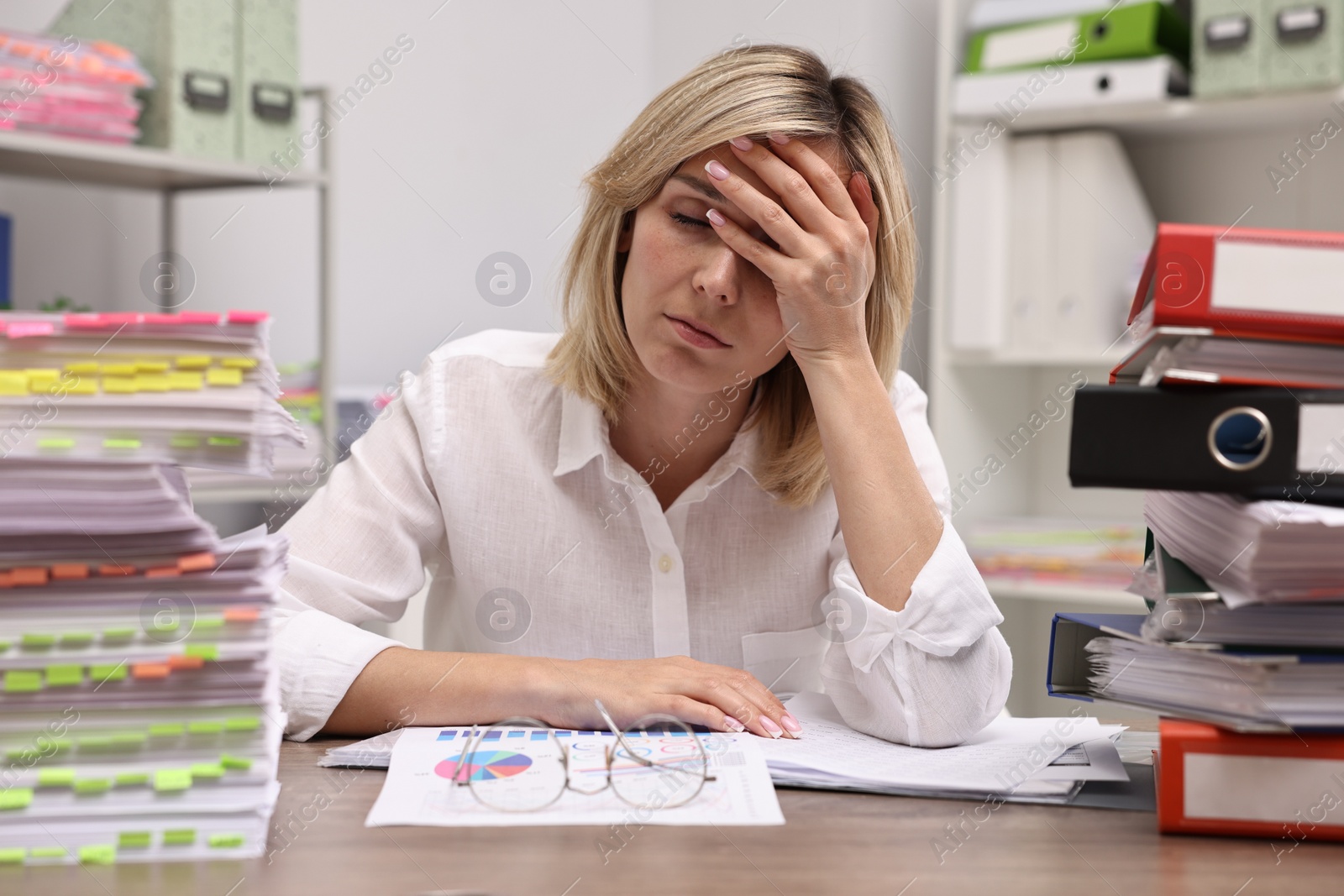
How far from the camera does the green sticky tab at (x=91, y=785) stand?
59 centimetres

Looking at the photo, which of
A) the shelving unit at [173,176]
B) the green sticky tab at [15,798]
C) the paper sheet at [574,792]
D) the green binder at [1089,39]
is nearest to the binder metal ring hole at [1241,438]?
the paper sheet at [574,792]

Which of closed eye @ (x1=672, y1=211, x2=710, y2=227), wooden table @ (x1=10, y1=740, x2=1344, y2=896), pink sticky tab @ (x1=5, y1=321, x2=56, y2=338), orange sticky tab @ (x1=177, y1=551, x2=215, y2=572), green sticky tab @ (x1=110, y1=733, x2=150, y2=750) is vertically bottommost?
wooden table @ (x1=10, y1=740, x2=1344, y2=896)

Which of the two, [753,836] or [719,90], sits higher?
[719,90]

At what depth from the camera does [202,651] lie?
60 cm

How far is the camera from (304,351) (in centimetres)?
228

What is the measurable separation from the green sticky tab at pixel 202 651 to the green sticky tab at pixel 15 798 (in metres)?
0.11

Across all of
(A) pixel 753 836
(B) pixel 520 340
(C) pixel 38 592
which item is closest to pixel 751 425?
(B) pixel 520 340

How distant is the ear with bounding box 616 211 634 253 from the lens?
1223 mm

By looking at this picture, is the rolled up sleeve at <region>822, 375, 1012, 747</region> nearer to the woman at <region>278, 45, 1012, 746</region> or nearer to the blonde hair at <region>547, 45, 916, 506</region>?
the woman at <region>278, 45, 1012, 746</region>

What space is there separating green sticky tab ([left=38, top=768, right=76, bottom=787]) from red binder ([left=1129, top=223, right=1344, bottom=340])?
2.12 ft

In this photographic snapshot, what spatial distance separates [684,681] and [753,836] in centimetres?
26

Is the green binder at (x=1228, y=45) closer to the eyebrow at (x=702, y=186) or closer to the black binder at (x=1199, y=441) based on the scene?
the eyebrow at (x=702, y=186)

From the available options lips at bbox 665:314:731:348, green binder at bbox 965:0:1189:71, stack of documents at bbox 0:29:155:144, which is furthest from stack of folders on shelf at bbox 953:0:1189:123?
stack of documents at bbox 0:29:155:144

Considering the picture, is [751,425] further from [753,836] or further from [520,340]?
[753,836]
